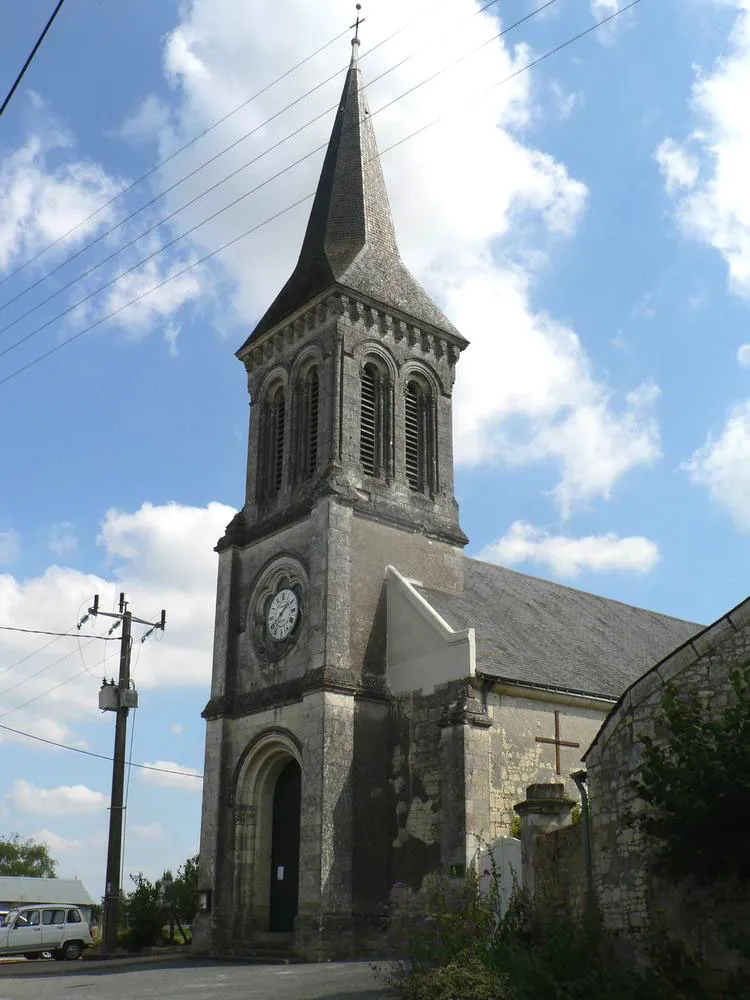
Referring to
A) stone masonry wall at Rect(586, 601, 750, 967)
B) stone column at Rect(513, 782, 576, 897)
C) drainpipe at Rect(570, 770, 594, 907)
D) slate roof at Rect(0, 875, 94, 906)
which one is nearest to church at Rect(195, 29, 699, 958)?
stone column at Rect(513, 782, 576, 897)

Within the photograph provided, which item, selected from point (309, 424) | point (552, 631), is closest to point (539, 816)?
point (552, 631)

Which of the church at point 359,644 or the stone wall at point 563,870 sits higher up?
the church at point 359,644

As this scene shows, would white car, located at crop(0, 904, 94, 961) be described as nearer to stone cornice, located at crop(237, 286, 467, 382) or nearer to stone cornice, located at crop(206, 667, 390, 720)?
stone cornice, located at crop(206, 667, 390, 720)

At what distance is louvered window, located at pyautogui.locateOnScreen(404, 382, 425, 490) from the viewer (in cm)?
2609

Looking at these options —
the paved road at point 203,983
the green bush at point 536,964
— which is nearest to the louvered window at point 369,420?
the paved road at point 203,983

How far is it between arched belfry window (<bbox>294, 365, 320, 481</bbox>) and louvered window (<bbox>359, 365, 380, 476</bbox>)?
1124 mm

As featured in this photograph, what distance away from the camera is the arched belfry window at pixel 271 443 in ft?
86.9

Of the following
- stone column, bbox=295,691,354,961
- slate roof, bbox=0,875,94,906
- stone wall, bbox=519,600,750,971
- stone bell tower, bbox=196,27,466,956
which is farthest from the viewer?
slate roof, bbox=0,875,94,906

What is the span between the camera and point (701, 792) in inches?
393

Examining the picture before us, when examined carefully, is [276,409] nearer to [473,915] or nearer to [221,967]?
[221,967]

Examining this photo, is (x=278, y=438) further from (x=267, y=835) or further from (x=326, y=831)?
(x=326, y=831)

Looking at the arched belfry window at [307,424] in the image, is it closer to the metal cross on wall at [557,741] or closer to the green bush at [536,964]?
the metal cross on wall at [557,741]

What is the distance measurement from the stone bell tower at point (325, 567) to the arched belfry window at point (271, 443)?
0.05m

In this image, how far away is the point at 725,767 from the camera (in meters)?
9.88
